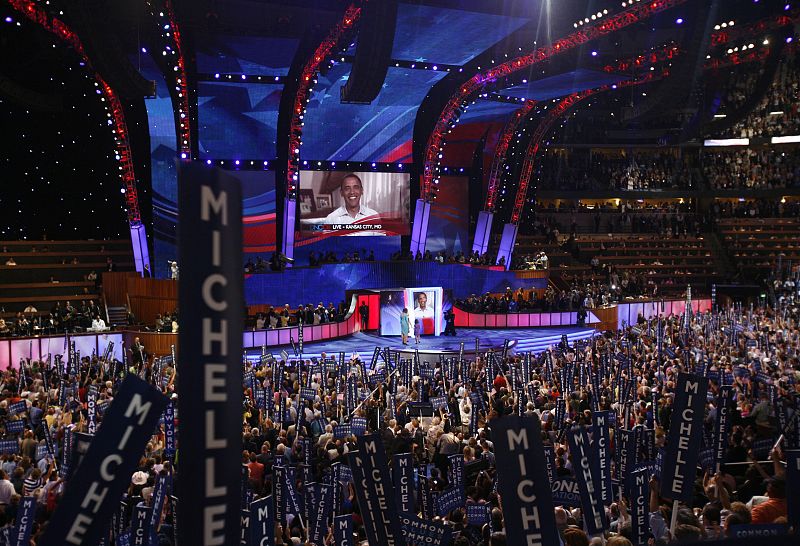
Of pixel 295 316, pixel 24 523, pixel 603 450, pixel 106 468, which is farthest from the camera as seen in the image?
pixel 295 316

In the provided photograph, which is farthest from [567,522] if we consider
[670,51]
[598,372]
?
[670,51]

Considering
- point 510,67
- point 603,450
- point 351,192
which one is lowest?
point 603,450

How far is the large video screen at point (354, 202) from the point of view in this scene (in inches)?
1416

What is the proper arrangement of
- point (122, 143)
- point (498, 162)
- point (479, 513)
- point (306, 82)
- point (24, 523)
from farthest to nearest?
Result: point (498, 162)
point (122, 143)
point (306, 82)
point (479, 513)
point (24, 523)

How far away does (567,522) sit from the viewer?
7.17 metres

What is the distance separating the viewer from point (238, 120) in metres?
33.7

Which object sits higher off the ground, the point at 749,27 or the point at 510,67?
the point at 749,27

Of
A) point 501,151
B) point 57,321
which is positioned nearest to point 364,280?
point 501,151

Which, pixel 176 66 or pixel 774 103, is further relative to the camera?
pixel 774 103

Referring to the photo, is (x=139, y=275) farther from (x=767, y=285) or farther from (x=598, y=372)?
(x=767, y=285)

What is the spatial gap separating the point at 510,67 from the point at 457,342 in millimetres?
10237

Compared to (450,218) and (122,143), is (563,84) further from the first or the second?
(122,143)

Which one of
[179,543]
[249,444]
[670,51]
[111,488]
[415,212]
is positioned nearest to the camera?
[179,543]

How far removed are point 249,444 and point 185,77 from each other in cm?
2018
